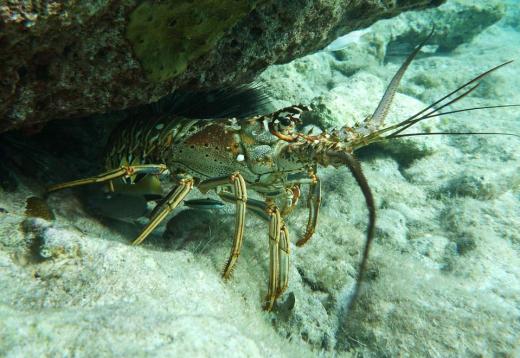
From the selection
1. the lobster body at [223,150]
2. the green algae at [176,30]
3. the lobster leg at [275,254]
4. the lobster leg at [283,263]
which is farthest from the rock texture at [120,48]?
the lobster leg at [283,263]

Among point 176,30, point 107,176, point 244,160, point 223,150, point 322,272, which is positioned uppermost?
point 176,30

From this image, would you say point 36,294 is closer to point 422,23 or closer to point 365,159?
point 365,159

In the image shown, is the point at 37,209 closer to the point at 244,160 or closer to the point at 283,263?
Answer: the point at 244,160

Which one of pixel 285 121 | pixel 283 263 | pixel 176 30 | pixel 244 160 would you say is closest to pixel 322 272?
pixel 283 263

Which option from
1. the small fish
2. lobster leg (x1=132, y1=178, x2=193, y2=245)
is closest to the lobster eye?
lobster leg (x1=132, y1=178, x2=193, y2=245)

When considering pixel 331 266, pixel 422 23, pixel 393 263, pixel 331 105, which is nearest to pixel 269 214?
pixel 331 266

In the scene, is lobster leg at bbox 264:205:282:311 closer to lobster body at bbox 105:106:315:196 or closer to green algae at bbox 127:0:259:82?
lobster body at bbox 105:106:315:196
